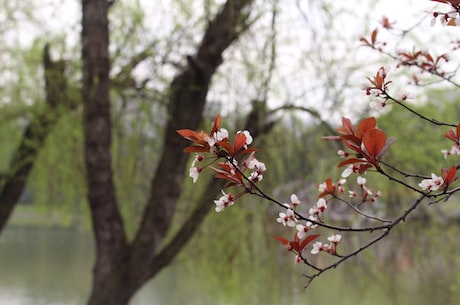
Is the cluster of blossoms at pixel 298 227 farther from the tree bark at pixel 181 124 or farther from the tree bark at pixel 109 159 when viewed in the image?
the tree bark at pixel 181 124

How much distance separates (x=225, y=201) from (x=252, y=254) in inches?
87.7

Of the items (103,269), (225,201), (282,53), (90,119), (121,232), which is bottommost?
(225,201)

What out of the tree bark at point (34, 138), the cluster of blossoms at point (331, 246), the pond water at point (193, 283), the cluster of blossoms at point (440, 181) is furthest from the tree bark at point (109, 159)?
the cluster of blossoms at point (440, 181)

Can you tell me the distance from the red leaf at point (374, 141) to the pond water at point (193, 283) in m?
1.64

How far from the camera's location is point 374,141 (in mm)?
708

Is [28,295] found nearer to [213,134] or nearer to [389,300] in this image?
[389,300]

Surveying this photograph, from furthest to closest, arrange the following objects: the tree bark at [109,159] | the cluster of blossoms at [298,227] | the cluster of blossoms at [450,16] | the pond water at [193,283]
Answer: the pond water at [193,283], the tree bark at [109,159], the cluster of blossoms at [298,227], the cluster of blossoms at [450,16]

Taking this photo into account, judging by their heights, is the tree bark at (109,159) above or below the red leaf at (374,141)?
above

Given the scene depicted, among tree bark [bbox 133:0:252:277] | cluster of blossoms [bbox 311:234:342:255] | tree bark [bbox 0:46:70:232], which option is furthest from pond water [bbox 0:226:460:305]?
cluster of blossoms [bbox 311:234:342:255]

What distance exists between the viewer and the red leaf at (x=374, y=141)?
2.29 ft

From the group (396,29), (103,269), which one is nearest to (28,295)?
(103,269)

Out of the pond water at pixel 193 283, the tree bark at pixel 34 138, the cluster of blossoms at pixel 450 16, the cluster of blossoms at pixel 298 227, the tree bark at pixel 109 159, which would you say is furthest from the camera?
the tree bark at pixel 34 138

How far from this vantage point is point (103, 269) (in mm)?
2578

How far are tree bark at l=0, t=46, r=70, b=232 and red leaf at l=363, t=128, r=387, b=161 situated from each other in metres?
2.67
